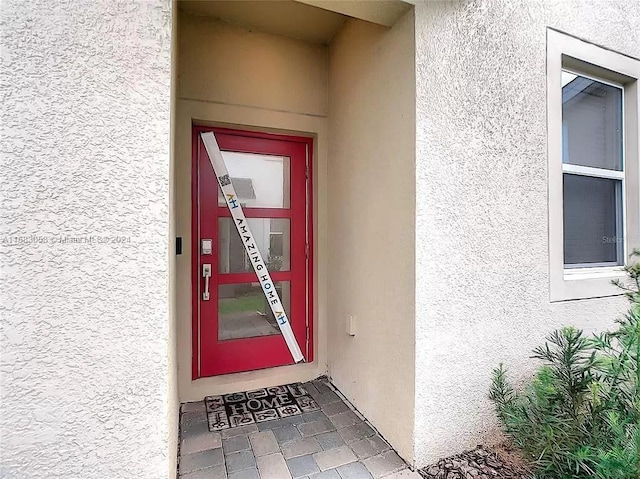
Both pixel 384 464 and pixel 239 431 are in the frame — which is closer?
pixel 384 464

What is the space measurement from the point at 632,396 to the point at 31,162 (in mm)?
3930

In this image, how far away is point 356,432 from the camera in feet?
10.5

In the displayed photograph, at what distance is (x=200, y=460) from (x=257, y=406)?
921 millimetres

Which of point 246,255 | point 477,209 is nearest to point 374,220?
point 477,209

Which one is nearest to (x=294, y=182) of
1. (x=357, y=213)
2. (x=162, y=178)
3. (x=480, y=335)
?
(x=357, y=213)

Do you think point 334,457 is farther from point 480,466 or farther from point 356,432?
point 480,466

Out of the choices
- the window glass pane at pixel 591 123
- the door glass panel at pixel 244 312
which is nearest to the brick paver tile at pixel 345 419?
the door glass panel at pixel 244 312

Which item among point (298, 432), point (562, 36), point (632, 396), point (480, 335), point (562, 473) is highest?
point (562, 36)

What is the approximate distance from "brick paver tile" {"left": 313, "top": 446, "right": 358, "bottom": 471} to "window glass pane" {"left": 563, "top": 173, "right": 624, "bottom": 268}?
10.0 ft

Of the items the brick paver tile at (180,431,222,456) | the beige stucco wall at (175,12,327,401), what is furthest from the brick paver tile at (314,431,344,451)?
the beige stucco wall at (175,12,327,401)

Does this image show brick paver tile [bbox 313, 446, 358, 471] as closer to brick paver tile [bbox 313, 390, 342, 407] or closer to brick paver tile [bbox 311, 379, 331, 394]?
brick paver tile [bbox 313, 390, 342, 407]

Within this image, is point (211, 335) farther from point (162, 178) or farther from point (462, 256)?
point (462, 256)

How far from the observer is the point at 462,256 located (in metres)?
2.86

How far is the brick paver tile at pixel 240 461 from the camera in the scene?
271 centimetres
